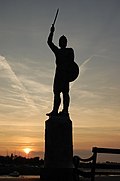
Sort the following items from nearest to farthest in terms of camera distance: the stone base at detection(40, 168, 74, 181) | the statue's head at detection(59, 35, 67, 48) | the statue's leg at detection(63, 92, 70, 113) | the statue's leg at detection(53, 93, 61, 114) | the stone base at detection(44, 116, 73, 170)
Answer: the stone base at detection(40, 168, 74, 181)
the stone base at detection(44, 116, 73, 170)
the statue's leg at detection(53, 93, 61, 114)
the statue's leg at detection(63, 92, 70, 113)
the statue's head at detection(59, 35, 67, 48)

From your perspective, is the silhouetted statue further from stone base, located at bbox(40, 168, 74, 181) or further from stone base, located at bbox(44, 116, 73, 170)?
stone base, located at bbox(40, 168, 74, 181)

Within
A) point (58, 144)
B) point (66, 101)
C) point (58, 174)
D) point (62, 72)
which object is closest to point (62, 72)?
point (62, 72)

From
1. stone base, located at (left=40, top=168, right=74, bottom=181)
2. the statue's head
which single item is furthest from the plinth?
the statue's head

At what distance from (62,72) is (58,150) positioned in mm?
2702

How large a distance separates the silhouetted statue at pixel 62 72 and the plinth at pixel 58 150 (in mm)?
539

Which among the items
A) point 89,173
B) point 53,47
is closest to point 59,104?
point 53,47

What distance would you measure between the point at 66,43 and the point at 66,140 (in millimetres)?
3383

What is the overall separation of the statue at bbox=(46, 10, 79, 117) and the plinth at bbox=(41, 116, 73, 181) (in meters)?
0.51

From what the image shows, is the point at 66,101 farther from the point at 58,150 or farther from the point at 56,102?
the point at 58,150

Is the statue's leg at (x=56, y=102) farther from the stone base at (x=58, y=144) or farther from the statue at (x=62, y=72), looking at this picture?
the stone base at (x=58, y=144)

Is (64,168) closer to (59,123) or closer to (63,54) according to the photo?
(59,123)

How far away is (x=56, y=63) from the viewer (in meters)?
15.6

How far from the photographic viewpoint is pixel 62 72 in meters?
15.5

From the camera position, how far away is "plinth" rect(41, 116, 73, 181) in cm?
1454
